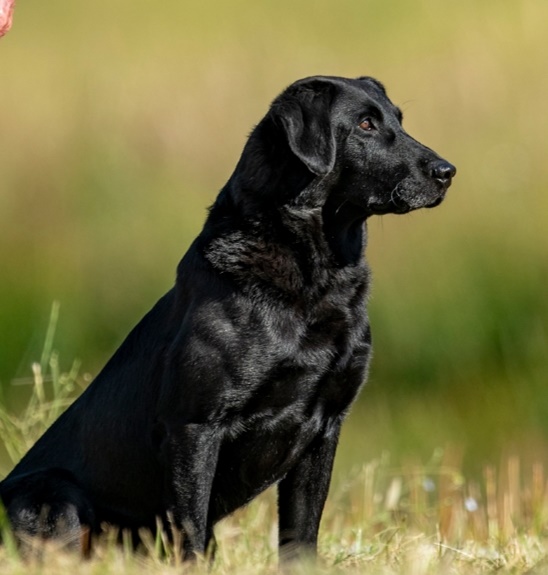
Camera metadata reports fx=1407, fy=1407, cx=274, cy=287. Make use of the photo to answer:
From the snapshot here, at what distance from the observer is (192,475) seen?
4012 mm

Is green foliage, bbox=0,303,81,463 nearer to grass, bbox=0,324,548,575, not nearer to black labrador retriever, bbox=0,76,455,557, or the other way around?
grass, bbox=0,324,548,575

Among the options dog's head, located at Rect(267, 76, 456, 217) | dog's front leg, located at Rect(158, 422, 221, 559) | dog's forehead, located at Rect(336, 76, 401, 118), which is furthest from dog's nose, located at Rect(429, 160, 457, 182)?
dog's front leg, located at Rect(158, 422, 221, 559)

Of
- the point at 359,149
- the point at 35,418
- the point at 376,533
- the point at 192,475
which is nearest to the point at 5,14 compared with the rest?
the point at 359,149

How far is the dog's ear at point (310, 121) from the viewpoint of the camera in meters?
4.17

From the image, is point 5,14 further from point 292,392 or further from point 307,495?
point 307,495

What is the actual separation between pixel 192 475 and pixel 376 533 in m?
1.07

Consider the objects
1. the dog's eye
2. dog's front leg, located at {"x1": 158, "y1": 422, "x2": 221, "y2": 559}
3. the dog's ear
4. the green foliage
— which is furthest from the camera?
the green foliage

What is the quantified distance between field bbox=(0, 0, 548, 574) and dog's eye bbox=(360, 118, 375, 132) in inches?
75.3

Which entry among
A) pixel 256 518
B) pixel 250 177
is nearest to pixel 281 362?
pixel 250 177

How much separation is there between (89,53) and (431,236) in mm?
2817

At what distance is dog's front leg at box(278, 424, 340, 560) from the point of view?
425cm

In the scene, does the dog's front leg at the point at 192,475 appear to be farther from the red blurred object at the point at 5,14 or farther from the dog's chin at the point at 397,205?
the red blurred object at the point at 5,14

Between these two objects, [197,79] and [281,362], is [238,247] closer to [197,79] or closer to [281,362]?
[281,362]

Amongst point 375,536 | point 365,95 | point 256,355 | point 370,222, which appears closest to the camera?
point 256,355
